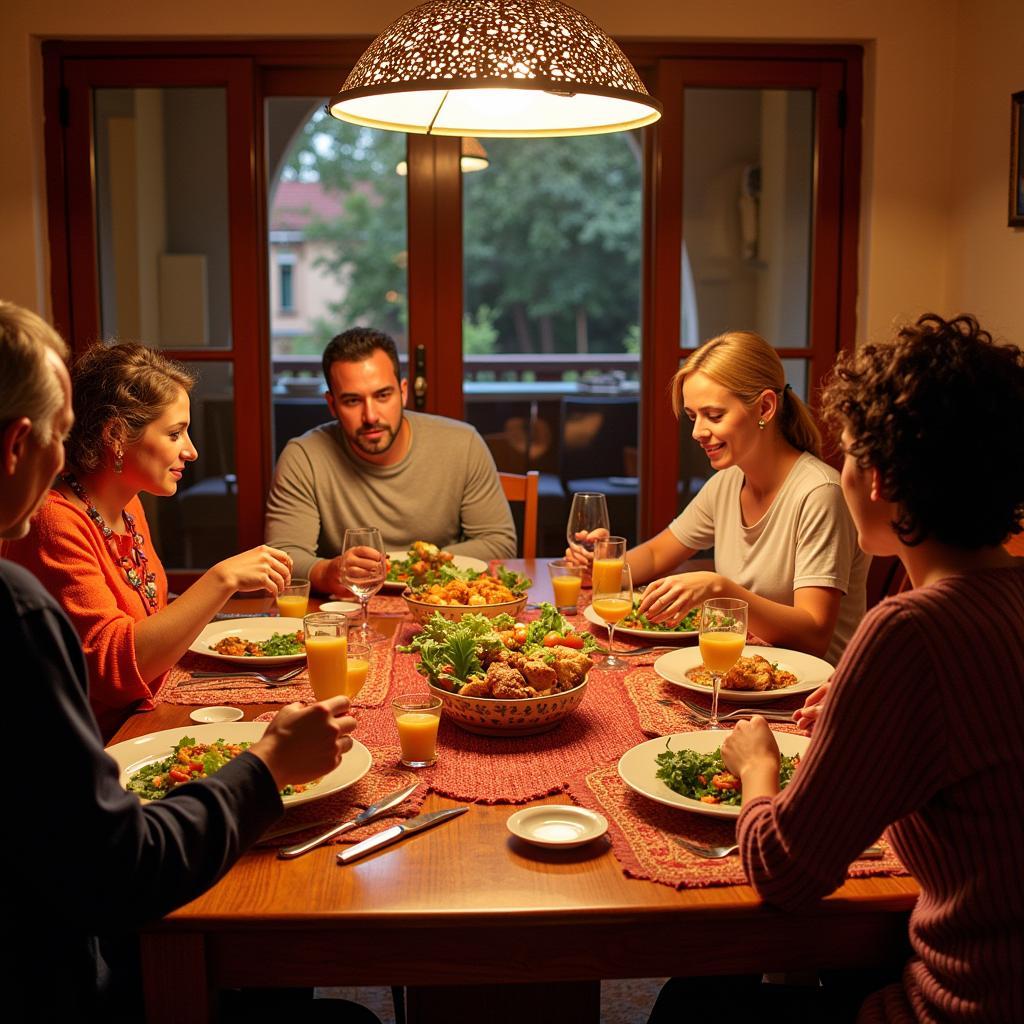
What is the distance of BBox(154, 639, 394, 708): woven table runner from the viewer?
1.82 m

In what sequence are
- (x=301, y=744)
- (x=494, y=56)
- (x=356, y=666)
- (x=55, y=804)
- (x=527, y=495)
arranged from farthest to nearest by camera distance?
(x=527, y=495)
(x=356, y=666)
(x=494, y=56)
(x=301, y=744)
(x=55, y=804)

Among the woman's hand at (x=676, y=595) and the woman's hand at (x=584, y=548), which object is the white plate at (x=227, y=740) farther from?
the woman's hand at (x=584, y=548)

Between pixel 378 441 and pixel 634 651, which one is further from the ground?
pixel 378 441

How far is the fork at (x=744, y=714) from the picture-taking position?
5.59 feet

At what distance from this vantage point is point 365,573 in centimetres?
212

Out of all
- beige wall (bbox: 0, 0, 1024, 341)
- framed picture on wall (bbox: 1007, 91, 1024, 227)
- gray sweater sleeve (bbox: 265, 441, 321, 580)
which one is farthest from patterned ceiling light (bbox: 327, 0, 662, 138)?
beige wall (bbox: 0, 0, 1024, 341)

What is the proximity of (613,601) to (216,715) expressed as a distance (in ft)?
2.33

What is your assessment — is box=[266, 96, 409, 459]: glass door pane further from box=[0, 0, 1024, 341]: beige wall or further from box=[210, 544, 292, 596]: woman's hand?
box=[210, 544, 292, 596]: woman's hand

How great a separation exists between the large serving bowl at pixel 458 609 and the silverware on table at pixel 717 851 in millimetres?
865

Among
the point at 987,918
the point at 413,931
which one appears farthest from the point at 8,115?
the point at 987,918

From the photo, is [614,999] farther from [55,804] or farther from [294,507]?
[55,804]

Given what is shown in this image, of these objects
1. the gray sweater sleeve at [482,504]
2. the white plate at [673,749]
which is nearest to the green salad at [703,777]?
the white plate at [673,749]

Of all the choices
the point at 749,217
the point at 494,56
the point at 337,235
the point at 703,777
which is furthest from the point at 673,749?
the point at 337,235

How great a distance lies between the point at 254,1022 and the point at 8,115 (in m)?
3.04
